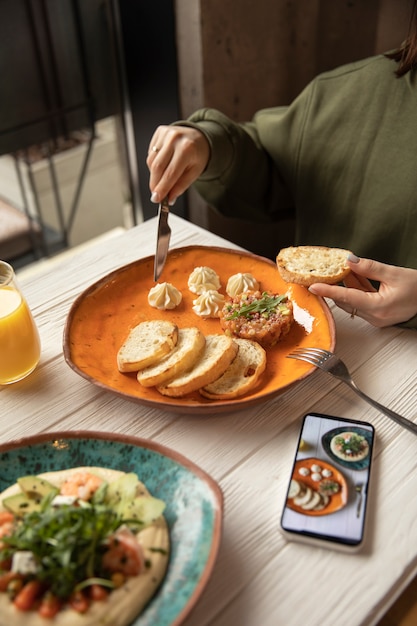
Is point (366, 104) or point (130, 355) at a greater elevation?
point (366, 104)

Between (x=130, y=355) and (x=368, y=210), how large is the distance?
843 mm

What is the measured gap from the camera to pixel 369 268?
1352 millimetres

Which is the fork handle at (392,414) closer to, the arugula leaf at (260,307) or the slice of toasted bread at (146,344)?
the arugula leaf at (260,307)

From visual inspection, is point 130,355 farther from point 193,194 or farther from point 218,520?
point 193,194

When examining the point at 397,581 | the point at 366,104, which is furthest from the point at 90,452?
the point at 366,104

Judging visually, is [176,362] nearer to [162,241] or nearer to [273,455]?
[273,455]

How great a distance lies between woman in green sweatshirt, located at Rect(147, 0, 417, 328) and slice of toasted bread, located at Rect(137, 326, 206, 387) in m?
0.37

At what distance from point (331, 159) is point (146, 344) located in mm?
860

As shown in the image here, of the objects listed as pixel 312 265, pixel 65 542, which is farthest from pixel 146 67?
pixel 65 542

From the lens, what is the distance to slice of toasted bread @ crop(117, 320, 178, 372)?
130 cm

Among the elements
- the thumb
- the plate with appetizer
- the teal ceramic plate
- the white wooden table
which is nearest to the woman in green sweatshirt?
the thumb

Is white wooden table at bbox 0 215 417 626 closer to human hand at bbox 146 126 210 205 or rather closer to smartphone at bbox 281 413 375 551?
smartphone at bbox 281 413 375 551

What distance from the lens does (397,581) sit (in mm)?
973

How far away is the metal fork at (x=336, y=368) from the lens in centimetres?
119
